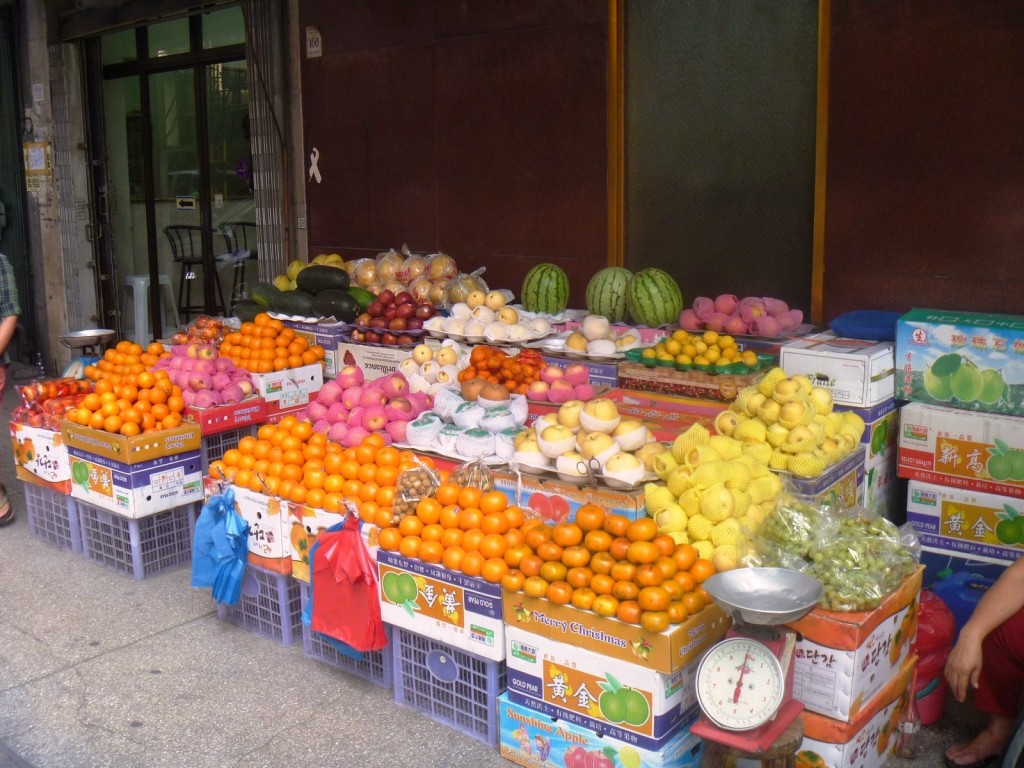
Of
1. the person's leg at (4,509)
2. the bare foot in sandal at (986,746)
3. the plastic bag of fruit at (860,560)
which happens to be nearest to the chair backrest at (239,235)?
the person's leg at (4,509)

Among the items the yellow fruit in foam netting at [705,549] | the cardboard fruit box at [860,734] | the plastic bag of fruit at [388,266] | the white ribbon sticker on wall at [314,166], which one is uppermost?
the white ribbon sticker on wall at [314,166]

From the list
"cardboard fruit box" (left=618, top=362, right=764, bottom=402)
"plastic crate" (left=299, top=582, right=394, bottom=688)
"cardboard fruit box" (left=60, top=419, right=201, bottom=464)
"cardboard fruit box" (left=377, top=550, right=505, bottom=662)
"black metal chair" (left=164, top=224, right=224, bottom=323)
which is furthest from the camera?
"black metal chair" (left=164, top=224, right=224, bottom=323)

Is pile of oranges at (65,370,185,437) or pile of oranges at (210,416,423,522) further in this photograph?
pile of oranges at (65,370,185,437)

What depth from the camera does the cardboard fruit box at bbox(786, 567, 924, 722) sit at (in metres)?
3.19

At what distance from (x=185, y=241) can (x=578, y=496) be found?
25.5 feet

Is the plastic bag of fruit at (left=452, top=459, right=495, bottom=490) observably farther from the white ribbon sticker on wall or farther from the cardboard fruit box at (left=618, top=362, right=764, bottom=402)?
the white ribbon sticker on wall

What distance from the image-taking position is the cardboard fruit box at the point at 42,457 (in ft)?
18.6

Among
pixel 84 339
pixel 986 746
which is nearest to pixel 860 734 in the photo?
pixel 986 746

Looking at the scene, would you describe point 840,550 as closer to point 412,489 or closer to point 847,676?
point 847,676

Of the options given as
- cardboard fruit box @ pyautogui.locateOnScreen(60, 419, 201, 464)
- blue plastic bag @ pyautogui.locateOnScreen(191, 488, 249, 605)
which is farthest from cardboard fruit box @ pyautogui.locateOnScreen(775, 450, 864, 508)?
cardboard fruit box @ pyautogui.locateOnScreen(60, 419, 201, 464)

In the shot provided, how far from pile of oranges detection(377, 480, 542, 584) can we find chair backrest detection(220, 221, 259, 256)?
21.5 feet

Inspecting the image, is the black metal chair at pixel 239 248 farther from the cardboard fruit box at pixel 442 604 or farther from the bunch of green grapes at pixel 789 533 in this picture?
the bunch of green grapes at pixel 789 533

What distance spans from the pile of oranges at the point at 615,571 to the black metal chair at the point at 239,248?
708 cm

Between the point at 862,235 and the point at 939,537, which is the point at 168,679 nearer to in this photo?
the point at 939,537
